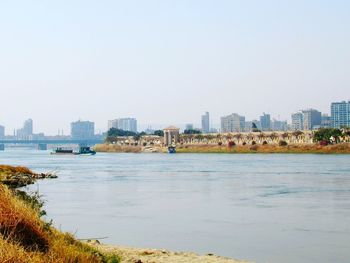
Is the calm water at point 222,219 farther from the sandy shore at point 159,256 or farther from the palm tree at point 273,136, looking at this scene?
the palm tree at point 273,136

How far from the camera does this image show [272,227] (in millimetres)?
22719

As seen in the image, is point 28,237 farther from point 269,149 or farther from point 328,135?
point 269,149

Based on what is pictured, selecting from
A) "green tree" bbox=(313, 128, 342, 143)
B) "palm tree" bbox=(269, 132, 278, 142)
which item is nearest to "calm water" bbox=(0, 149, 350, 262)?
"green tree" bbox=(313, 128, 342, 143)

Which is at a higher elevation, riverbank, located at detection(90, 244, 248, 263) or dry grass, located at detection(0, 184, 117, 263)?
dry grass, located at detection(0, 184, 117, 263)

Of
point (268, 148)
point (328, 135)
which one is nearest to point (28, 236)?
point (328, 135)

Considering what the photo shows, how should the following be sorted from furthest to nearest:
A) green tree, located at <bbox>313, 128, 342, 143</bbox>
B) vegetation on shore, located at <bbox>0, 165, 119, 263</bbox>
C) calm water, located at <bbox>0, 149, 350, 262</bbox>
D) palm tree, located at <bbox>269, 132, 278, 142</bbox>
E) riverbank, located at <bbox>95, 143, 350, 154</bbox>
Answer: palm tree, located at <bbox>269, 132, 278, 142</bbox>, green tree, located at <bbox>313, 128, 342, 143</bbox>, riverbank, located at <bbox>95, 143, 350, 154</bbox>, calm water, located at <bbox>0, 149, 350, 262</bbox>, vegetation on shore, located at <bbox>0, 165, 119, 263</bbox>

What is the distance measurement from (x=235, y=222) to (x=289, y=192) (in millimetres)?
15386

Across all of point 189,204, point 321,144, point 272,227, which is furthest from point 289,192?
point 321,144

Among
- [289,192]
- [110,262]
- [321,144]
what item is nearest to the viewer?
[110,262]

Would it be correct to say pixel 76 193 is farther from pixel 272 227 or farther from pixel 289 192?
pixel 272 227

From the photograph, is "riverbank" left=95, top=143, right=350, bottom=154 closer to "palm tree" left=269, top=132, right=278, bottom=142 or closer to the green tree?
the green tree

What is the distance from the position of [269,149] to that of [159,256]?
15996cm

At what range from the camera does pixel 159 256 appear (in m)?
16.5

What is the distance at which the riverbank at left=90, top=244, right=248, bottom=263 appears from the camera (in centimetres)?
1567
